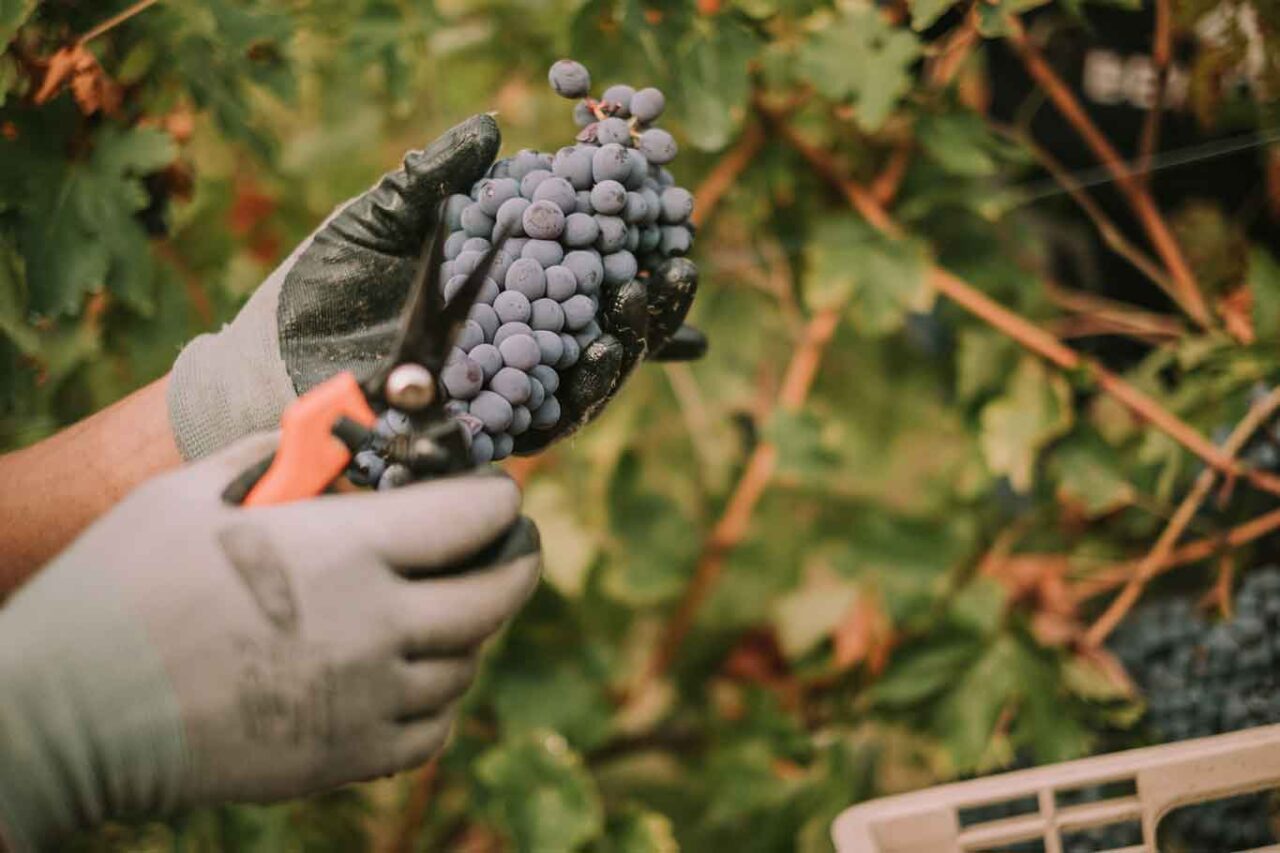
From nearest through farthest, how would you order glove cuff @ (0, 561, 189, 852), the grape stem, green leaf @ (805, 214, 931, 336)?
glove cuff @ (0, 561, 189, 852) → the grape stem → green leaf @ (805, 214, 931, 336)

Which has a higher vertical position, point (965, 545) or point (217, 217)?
point (217, 217)

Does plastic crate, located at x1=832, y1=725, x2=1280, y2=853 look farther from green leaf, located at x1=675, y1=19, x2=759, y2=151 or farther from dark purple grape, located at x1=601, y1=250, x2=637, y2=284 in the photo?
green leaf, located at x1=675, y1=19, x2=759, y2=151

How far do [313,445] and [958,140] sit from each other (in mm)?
792

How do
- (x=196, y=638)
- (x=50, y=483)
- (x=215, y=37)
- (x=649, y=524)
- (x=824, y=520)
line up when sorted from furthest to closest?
(x=824, y=520) → (x=649, y=524) → (x=215, y=37) → (x=50, y=483) → (x=196, y=638)

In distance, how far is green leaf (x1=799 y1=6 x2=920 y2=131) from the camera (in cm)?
99

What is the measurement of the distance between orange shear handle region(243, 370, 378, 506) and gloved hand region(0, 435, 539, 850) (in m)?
0.02

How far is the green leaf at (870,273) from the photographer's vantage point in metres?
1.15

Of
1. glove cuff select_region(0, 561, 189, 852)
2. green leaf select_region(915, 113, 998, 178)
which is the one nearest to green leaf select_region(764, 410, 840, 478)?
green leaf select_region(915, 113, 998, 178)

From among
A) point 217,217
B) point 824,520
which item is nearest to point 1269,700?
point 824,520

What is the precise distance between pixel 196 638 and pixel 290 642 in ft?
0.18

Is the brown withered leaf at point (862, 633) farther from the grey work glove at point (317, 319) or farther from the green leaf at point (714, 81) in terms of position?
the grey work glove at point (317, 319)

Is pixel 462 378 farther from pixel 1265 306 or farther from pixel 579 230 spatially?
pixel 1265 306

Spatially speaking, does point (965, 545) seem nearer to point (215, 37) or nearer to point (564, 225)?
point (564, 225)

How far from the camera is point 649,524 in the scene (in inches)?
53.6
